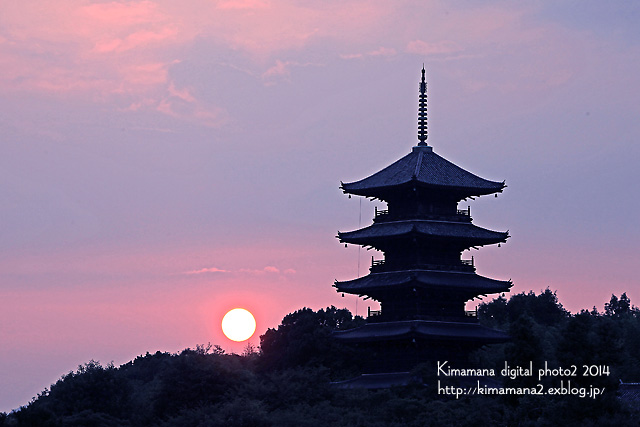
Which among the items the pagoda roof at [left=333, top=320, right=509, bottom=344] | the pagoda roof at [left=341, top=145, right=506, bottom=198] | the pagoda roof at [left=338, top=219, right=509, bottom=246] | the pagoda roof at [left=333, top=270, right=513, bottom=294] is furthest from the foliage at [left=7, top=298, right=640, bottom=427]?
the pagoda roof at [left=341, top=145, right=506, bottom=198]

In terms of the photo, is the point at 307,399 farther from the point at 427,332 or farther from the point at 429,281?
the point at 429,281

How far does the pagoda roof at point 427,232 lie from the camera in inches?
3051

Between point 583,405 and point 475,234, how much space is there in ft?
65.9

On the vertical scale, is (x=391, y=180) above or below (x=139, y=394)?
above

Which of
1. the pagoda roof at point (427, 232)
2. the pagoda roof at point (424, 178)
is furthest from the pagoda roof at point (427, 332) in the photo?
the pagoda roof at point (424, 178)

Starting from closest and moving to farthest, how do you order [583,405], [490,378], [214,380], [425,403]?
[583,405]
[425,403]
[214,380]
[490,378]

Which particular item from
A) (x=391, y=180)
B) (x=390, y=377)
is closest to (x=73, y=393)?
(x=390, y=377)

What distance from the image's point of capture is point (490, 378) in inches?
3036

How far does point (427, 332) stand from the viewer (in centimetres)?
7519

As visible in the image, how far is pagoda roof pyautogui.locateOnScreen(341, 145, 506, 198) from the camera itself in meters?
79.2

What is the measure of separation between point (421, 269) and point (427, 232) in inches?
107

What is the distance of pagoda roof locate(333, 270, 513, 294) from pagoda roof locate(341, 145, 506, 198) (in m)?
5.90

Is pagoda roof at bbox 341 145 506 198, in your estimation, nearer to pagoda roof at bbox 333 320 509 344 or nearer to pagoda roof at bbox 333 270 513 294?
pagoda roof at bbox 333 270 513 294

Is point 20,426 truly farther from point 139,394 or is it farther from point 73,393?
point 139,394
